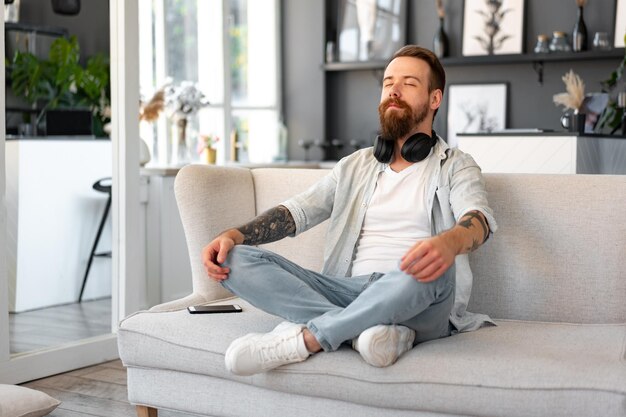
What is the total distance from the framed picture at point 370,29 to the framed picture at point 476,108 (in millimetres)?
555

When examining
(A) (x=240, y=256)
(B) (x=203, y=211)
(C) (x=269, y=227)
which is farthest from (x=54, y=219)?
(A) (x=240, y=256)

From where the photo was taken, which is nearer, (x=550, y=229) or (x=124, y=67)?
(x=550, y=229)

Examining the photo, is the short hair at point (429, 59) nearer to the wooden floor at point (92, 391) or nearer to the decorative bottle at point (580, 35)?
the wooden floor at point (92, 391)

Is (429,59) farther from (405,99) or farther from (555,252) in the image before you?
(555,252)

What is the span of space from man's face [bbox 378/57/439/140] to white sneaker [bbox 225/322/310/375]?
738 mm

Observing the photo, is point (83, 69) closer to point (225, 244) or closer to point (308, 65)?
point (225, 244)

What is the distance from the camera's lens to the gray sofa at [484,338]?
218 centimetres

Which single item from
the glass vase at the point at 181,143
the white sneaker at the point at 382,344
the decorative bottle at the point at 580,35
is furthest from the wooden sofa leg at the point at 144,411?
the decorative bottle at the point at 580,35

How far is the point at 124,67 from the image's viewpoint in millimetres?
3961

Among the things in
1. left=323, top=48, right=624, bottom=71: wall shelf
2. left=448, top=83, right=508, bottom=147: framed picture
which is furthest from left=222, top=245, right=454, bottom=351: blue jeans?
left=448, top=83, right=508, bottom=147: framed picture

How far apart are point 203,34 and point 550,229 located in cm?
A: 413

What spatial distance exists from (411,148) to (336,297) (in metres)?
0.50

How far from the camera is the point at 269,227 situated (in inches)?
107

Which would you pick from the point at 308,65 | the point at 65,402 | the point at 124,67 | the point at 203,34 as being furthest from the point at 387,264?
the point at 308,65
